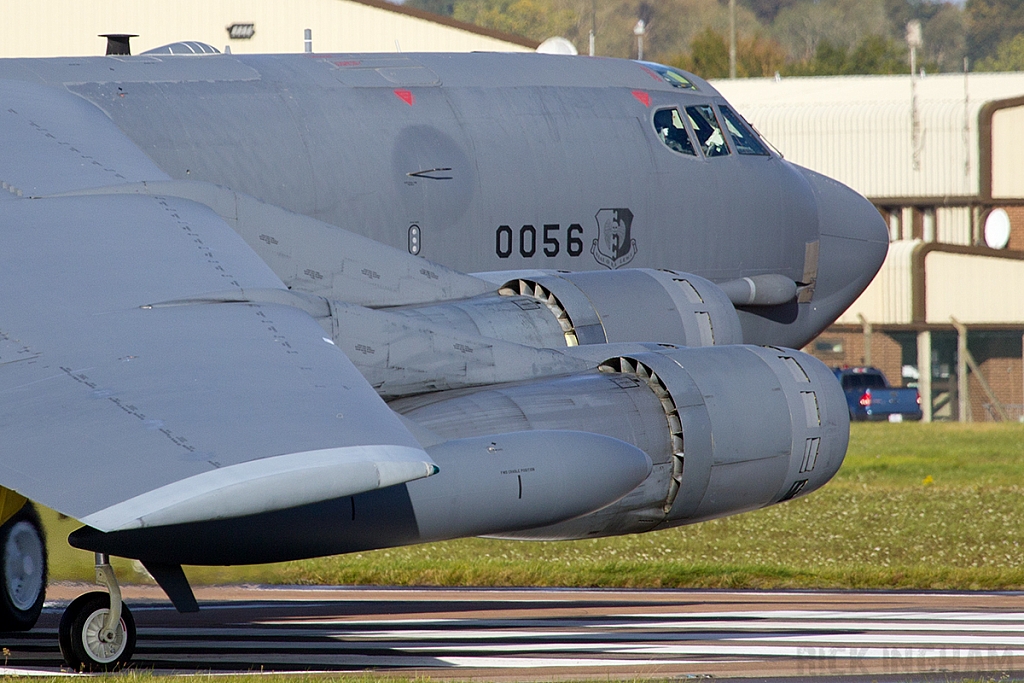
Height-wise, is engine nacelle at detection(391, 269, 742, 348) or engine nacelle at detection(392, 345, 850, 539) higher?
engine nacelle at detection(391, 269, 742, 348)

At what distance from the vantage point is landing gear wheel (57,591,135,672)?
1160 cm

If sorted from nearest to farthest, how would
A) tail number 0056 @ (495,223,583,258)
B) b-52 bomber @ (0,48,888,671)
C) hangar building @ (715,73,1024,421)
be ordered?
b-52 bomber @ (0,48,888,671) < tail number 0056 @ (495,223,583,258) < hangar building @ (715,73,1024,421)

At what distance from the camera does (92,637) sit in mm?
11711

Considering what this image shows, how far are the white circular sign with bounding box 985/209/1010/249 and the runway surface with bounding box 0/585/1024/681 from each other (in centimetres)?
4516

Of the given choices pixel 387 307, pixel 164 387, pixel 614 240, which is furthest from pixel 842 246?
pixel 164 387

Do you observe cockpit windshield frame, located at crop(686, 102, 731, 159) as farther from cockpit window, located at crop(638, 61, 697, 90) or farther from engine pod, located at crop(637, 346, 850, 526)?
engine pod, located at crop(637, 346, 850, 526)

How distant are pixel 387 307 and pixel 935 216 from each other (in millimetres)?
54128

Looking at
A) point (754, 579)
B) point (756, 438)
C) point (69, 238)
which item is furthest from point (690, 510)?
point (754, 579)

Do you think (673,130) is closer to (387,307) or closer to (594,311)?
(594,311)

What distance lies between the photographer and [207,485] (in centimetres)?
741

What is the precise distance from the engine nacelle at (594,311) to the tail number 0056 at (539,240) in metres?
1.60

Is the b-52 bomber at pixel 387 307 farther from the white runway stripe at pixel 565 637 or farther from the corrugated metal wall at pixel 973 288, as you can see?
the corrugated metal wall at pixel 973 288

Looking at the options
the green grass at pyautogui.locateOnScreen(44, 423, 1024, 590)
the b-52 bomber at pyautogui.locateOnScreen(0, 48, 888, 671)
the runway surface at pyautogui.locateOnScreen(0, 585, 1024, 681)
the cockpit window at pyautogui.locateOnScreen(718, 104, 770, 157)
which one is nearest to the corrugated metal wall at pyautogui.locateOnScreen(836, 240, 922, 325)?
the green grass at pyautogui.locateOnScreen(44, 423, 1024, 590)

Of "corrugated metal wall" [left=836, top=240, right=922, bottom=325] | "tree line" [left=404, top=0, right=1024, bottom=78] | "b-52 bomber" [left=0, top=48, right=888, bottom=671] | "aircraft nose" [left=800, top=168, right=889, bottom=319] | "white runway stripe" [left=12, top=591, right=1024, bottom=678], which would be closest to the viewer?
"b-52 bomber" [left=0, top=48, right=888, bottom=671]
